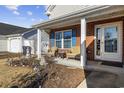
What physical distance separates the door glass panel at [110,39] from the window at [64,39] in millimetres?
3380

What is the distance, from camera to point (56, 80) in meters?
5.24

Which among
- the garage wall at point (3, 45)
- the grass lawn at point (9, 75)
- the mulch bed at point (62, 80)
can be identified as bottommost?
the grass lawn at point (9, 75)

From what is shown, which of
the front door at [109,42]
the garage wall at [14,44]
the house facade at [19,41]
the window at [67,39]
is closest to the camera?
the front door at [109,42]

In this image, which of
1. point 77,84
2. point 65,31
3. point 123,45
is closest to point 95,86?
point 77,84

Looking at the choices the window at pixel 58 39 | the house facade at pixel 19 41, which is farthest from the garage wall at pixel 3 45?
the window at pixel 58 39

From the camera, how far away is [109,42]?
8.37 meters

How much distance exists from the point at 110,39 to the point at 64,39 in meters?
4.42

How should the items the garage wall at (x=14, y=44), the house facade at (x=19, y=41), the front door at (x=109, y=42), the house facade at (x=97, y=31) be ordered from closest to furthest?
1. the house facade at (x=97, y=31)
2. the front door at (x=109, y=42)
3. the house facade at (x=19, y=41)
4. the garage wall at (x=14, y=44)

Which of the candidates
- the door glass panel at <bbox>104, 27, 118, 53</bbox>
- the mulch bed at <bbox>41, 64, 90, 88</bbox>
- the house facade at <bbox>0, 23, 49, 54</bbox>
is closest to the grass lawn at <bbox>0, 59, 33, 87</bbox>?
the mulch bed at <bbox>41, 64, 90, 88</bbox>

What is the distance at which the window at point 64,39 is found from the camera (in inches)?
445

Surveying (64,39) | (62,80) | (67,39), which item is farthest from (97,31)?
(62,80)

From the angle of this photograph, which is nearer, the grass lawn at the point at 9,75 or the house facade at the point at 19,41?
the grass lawn at the point at 9,75

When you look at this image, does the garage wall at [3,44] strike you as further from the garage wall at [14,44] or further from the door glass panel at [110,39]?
the door glass panel at [110,39]

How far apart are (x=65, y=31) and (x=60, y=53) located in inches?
79.2
